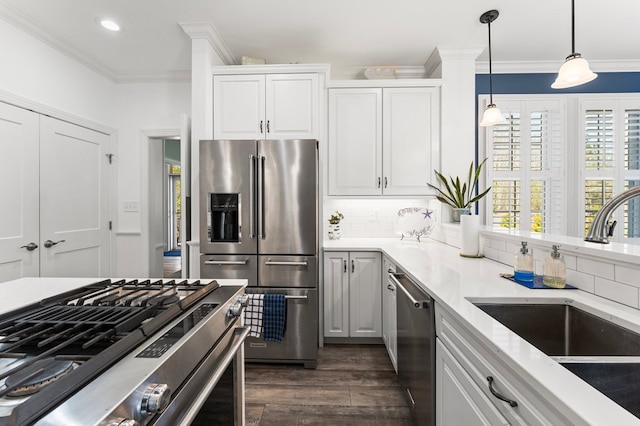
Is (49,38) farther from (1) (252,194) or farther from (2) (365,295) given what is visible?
(2) (365,295)

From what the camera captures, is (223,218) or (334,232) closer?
(223,218)

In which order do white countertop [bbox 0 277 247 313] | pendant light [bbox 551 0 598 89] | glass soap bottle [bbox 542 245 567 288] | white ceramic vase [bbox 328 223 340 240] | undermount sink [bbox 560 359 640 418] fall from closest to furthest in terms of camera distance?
undermount sink [bbox 560 359 640 418] → white countertop [bbox 0 277 247 313] → glass soap bottle [bbox 542 245 567 288] → pendant light [bbox 551 0 598 89] → white ceramic vase [bbox 328 223 340 240]

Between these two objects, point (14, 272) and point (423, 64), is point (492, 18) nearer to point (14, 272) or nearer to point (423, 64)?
point (423, 64)

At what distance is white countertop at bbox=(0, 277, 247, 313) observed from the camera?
1.03 m

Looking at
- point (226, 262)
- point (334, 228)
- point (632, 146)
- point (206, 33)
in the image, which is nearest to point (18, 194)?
point (226, 262)

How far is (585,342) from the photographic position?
3.59ft

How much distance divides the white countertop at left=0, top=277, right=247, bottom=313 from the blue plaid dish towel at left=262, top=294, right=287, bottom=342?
1.02 m

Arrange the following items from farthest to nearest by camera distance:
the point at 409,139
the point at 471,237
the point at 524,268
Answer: the point at 409,139 → the point at 471,237 → the point at 524,268

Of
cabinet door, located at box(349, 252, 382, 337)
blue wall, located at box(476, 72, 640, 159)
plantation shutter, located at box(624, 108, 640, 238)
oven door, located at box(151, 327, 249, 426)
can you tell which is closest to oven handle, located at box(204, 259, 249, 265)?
cabinet door, located at box(349, 252, 382, 337)

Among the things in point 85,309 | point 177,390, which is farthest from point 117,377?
point 85,309

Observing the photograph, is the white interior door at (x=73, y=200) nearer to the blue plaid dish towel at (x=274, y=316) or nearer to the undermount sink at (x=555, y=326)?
the blue plaid dish towel at (x=274, y=316)

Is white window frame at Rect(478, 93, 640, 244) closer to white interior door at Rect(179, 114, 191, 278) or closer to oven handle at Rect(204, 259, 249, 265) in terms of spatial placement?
oven handle at Rect(204, 259, 249, 265)

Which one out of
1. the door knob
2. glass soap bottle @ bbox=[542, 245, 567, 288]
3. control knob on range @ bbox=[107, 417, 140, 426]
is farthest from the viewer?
the door knob

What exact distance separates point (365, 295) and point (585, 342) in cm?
171
